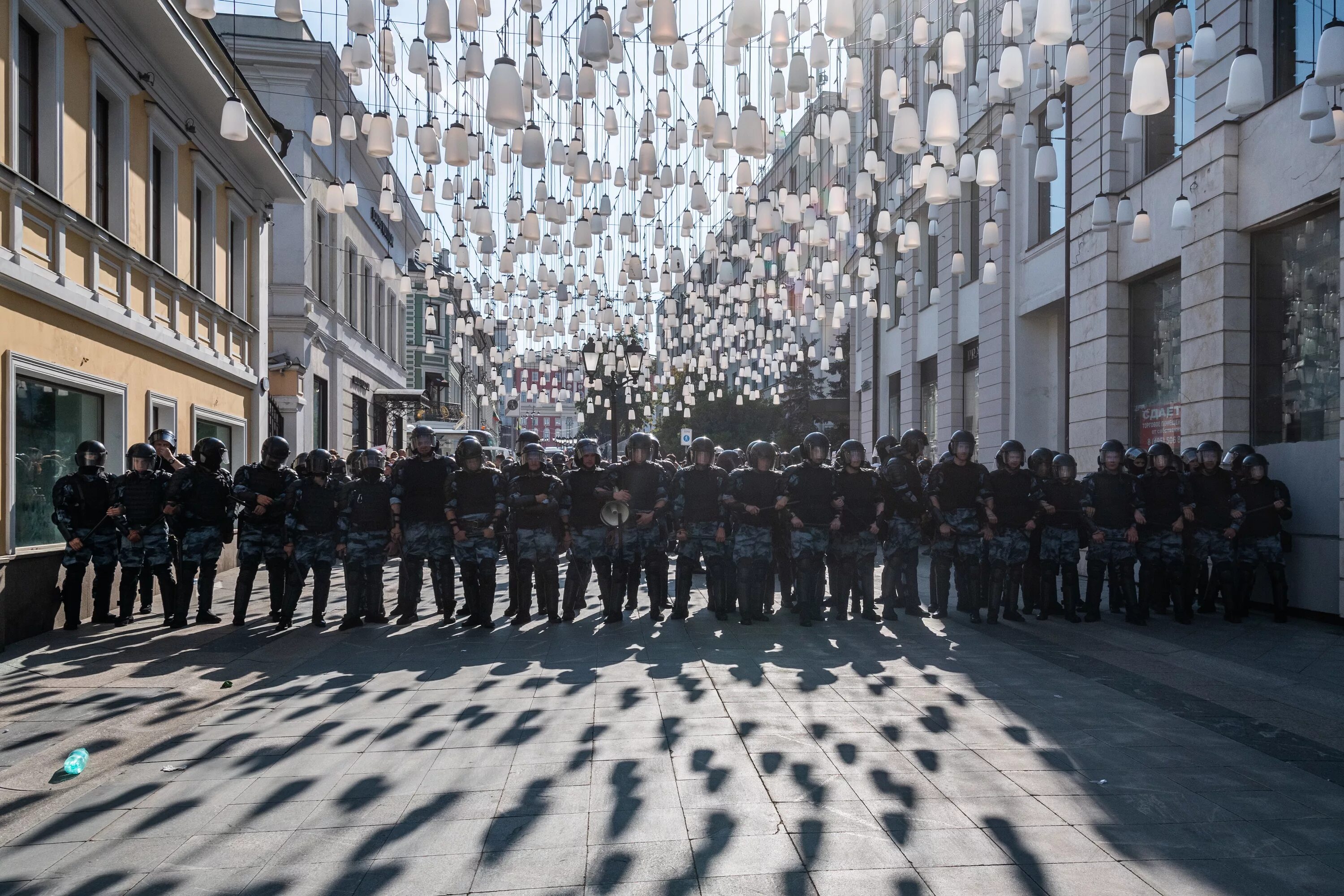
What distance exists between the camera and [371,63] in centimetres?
790

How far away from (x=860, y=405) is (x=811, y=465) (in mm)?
21339

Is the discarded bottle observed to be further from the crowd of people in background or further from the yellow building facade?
the crowd of people in background

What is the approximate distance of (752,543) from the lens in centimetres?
1031

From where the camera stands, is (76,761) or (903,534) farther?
(903,534)

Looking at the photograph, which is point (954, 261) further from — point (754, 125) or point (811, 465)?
point (754, 125)

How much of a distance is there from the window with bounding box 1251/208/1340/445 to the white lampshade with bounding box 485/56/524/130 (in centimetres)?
818

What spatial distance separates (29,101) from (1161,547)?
11.6m

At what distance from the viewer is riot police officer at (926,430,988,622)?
10.5m

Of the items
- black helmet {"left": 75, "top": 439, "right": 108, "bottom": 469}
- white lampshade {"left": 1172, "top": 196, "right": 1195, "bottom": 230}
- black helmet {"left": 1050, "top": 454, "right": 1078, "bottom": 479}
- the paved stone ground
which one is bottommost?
the paved stone ground

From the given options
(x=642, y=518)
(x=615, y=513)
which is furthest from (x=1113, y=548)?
(x=615, y=513)

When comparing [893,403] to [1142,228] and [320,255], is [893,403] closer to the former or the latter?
[320,255]

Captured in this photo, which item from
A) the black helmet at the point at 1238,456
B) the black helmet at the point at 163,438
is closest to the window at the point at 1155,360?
the black helmet at the point at 1238,456

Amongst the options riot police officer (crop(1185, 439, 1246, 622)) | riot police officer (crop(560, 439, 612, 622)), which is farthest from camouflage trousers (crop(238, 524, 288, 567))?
riot police officer (crop(1185, 439, 1246, 622))

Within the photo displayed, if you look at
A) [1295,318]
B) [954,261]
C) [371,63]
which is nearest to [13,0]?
[371,63]
